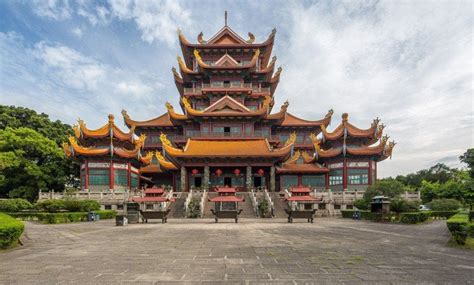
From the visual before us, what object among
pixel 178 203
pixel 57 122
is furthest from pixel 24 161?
pixel 178 203

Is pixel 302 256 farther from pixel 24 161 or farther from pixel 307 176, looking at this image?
pixel 24 161

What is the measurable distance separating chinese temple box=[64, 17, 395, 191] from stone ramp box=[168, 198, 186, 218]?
4.02 metres

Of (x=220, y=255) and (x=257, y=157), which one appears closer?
(x=220, y=255)

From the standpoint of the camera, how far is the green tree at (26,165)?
33625 mm

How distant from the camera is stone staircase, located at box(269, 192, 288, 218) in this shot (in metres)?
26.6

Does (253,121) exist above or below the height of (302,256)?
above

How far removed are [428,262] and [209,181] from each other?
28.8m

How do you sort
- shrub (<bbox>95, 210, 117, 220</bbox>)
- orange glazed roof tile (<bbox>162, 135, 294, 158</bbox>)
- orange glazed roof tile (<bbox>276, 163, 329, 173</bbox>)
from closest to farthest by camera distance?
shrub (<bbox>95, 210, 117, 220</bbox>) → orange glazed roof tile (<bbox>162, 135, 294, 158</bbox>) → orange glazed roof tile (<bbox>276, 163, 329, 173</bbox>)

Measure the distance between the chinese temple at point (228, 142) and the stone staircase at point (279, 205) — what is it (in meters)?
3.77

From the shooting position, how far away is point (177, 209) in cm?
2745

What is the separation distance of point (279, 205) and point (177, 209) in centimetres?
920

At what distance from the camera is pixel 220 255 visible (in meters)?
9.31

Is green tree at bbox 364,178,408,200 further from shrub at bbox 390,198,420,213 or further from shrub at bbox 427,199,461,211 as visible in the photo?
shrub at bbox 390,198,420,213

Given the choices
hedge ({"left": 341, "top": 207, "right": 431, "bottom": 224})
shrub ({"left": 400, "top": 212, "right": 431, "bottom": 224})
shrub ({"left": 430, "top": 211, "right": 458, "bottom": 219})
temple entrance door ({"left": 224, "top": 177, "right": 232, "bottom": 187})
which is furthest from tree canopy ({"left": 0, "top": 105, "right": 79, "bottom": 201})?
shrub ({"left": 430, "top": 211, "right": 458, "bottom": 219})
